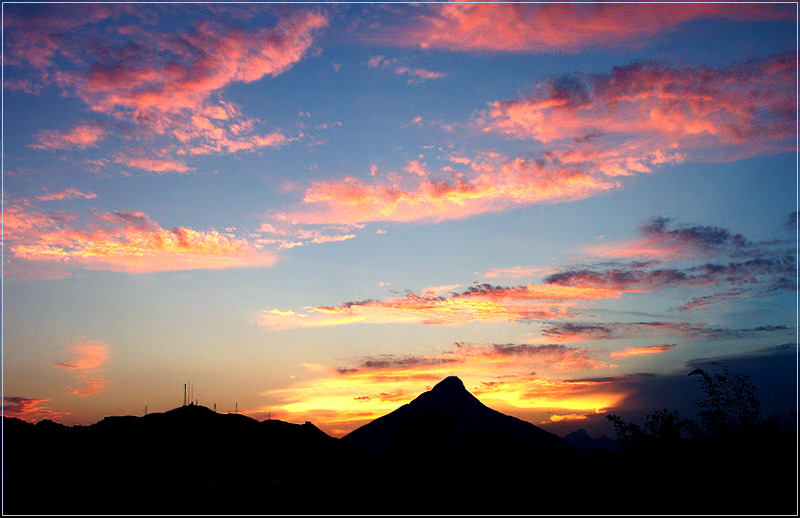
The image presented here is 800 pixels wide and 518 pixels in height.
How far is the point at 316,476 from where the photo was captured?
6888cm

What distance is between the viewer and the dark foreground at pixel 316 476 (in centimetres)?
4822

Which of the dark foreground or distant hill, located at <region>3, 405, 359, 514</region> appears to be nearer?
the dark foreground

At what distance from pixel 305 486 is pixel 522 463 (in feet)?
91.1

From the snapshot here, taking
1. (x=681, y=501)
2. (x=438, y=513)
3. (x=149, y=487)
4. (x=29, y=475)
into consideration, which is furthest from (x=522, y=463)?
(x=29, y=475)

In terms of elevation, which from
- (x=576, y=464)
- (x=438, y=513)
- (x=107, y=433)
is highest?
(x=107, y=433)

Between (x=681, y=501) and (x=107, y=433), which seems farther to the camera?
(x=107, y=433)

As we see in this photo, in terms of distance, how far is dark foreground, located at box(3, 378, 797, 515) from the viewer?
48219mm

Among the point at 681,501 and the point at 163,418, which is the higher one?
the point at 163,418

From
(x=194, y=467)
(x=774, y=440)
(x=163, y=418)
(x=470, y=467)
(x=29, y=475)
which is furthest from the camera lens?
(x=470, y=467)

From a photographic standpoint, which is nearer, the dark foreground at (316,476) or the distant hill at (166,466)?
the dark foreground at (316,476)

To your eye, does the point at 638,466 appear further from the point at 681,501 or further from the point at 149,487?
the point at 149,487

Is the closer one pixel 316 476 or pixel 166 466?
pixel 166 466

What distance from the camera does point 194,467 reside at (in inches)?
2392

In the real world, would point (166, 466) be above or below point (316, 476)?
above
